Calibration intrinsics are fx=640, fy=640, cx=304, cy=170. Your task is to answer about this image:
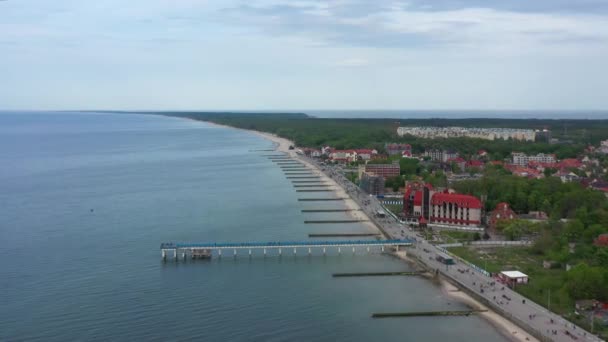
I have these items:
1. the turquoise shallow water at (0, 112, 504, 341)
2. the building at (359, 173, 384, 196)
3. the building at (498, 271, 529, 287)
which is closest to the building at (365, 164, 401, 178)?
the building at (359, 173, 384, 196)

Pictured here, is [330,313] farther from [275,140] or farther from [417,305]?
[275,140]

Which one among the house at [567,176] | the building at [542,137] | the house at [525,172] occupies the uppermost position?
the building at [542,137]

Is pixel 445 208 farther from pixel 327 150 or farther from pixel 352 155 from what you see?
pixel 327 150

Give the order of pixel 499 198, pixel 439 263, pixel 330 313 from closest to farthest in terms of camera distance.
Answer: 1. pixel 330 313
2. pixel 439 263
3. pixel 499 198

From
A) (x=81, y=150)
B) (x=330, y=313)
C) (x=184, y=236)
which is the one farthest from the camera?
(x=81, y=150)

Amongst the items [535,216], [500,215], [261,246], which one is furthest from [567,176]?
[261,246]

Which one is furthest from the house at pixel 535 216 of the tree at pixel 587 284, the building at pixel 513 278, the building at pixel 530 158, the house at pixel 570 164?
the building at pixel 530 158

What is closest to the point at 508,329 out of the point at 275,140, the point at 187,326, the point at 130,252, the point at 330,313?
the point at 330,313

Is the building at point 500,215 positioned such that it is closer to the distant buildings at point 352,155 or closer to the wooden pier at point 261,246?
the wooden pier at point 261,246
